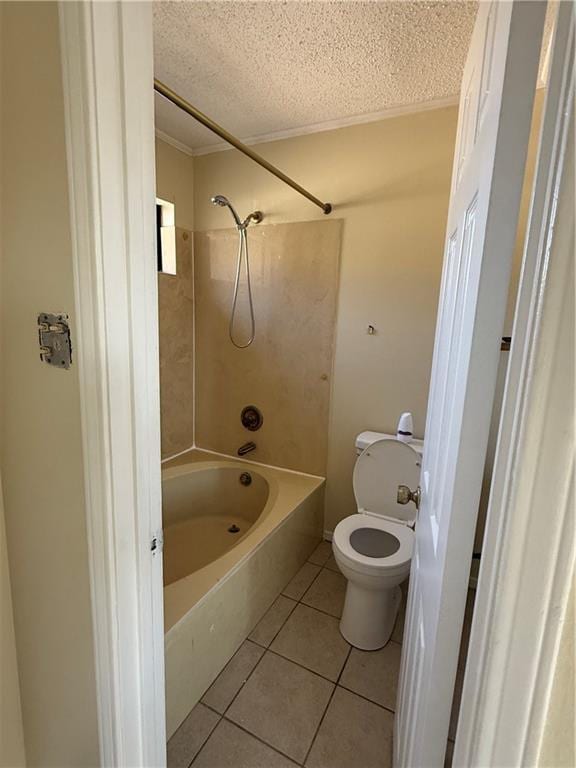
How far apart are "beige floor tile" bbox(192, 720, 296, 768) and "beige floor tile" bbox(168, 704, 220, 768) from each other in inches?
1.0

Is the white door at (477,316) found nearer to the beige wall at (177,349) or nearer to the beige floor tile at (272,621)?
the beige floor tile at (272,621)

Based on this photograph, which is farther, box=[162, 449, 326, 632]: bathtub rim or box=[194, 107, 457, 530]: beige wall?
box=[194, 107, 457, 530]: beige wall

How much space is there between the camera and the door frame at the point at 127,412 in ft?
1.25

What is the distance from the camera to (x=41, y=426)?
0.79m

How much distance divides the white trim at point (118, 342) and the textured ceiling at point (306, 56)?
96 centimetres

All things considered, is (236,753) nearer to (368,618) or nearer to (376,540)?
(368,618)

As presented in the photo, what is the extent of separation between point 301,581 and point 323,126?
2617 mm

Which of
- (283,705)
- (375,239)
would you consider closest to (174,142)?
(375,239)

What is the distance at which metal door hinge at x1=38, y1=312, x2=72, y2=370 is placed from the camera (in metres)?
0.71

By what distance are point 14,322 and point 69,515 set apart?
44 cm

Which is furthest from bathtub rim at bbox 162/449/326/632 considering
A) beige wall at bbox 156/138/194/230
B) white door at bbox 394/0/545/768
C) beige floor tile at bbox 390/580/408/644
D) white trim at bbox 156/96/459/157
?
white trim at bbox 156/96/459/157

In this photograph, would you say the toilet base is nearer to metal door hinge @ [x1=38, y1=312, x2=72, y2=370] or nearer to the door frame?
the door frame

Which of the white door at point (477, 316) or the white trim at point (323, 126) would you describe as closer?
the white door at point (477, 316)

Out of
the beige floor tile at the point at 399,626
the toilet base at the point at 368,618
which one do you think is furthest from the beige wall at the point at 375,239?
the toilet base at the point at 368,618
